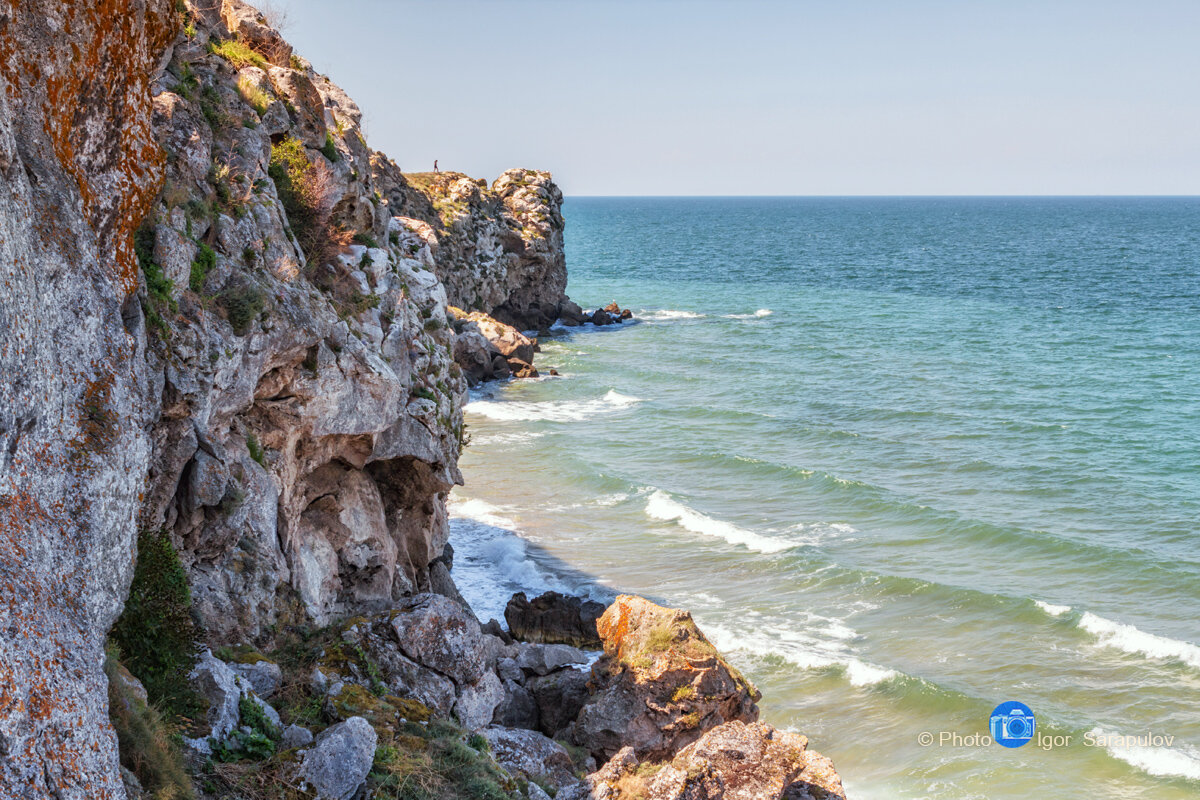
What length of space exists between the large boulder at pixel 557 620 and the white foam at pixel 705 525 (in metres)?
8.02

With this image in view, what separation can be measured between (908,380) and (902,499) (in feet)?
66.0

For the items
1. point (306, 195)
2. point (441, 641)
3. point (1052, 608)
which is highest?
point (306, 195)

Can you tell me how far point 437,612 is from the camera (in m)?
15.4

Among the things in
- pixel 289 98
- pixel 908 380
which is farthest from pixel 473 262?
pixel 289 98

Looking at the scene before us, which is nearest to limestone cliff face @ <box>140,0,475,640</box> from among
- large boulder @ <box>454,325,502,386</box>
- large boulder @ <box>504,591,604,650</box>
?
large boulder @ <box>504,591,604,650</box>

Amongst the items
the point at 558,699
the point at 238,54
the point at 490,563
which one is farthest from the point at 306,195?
the point at 490,563

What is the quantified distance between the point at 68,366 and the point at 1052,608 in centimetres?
2533

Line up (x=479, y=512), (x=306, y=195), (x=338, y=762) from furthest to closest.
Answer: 1. (x=479, y=512)
2. (x=306, y=195)
3. (x=338, y=762)

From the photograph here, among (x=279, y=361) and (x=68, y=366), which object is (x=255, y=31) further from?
(x=68, y=366)

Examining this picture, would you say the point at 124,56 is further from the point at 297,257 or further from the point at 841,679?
the point at 841,679

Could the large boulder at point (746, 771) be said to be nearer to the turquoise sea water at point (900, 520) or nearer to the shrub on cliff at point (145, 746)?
the shrub on cliff at point (145, 746)

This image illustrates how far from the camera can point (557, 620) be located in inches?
947

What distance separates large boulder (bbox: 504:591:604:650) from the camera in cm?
2384

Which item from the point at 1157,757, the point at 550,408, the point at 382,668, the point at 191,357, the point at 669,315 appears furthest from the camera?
the point at 669,315
